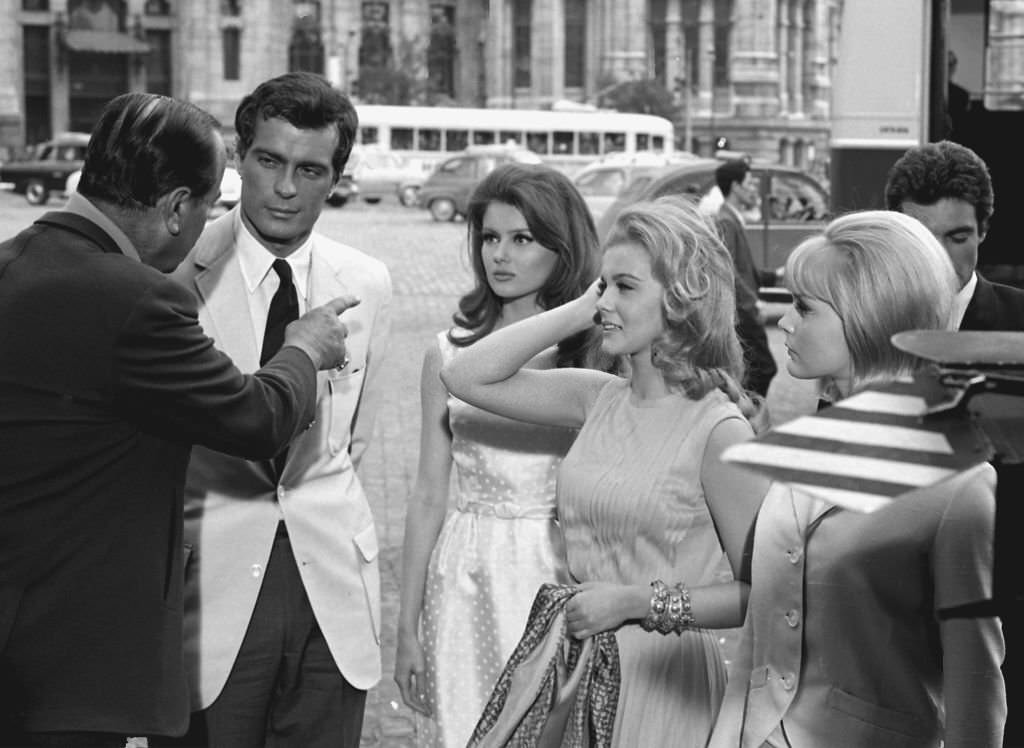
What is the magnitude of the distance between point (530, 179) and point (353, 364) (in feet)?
1.85

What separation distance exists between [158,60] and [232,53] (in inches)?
184

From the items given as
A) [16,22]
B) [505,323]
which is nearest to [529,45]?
[16,22]

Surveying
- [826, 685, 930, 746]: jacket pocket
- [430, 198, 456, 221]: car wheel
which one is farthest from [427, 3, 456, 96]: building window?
[826, 685, 930, 746]: jacket pocket

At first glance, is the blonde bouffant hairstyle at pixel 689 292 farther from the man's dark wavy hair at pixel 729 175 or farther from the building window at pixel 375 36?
the building window at pixel 375 36

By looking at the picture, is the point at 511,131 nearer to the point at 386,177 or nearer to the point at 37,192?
the point at 386,177

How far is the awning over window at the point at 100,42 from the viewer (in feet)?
247

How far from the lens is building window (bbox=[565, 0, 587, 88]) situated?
81.8m

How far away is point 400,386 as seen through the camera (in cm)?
1427

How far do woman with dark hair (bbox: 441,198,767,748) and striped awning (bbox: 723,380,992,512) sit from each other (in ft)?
3.88

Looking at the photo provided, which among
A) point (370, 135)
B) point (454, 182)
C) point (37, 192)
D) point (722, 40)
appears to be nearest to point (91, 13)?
point (370, 135)

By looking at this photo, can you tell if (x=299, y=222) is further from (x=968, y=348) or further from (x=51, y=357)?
(x=968, y=348)

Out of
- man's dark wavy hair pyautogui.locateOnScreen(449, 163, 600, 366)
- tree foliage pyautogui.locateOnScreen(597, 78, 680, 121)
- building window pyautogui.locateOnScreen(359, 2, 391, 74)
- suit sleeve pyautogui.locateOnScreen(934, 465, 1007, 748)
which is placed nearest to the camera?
suit sleeve pyautogui.locateOnScreen(934, 465, 1007, 748)

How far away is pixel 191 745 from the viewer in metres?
3.52

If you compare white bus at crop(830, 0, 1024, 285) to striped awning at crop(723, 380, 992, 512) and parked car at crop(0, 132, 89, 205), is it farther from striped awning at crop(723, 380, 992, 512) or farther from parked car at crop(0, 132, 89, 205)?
parked car at crop(0, 132, 89, 205)
